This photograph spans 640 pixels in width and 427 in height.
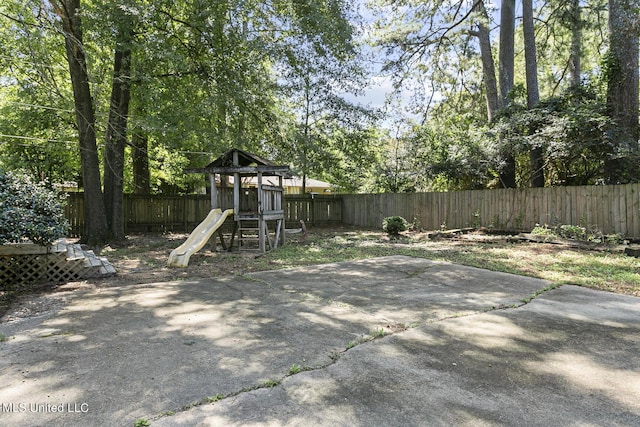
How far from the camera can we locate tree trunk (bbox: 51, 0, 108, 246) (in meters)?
8.25

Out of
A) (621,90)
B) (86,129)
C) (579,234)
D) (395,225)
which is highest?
(621,90)

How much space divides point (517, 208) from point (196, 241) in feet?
28.1

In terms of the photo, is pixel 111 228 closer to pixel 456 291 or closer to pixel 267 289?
pixel 267 289

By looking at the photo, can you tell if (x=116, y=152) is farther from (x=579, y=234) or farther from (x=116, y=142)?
(x=579, y=234)

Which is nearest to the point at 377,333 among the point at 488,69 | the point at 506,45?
the point at 488,69

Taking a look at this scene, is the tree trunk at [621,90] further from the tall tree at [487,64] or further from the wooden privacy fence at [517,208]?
the tall tree at [487,64]

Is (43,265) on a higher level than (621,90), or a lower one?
lower

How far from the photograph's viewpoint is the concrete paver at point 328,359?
1957mm

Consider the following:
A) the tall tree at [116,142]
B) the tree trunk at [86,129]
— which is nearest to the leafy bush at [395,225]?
the tall tree at [116,142]

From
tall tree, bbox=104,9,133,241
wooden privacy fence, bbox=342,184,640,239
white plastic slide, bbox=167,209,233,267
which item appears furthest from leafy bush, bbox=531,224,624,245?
tall tree, bbox=104,9,133,241

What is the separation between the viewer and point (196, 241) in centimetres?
731

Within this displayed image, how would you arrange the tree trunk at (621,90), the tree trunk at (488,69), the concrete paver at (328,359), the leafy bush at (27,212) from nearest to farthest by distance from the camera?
the concrete paver at (328,359)
the leafy bush at (27,212)
the tree trunk at (621,90)
the tree trunk at (488,69)

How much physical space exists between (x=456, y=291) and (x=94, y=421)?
3.88m

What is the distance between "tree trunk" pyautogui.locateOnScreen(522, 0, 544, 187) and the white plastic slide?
8378mm
